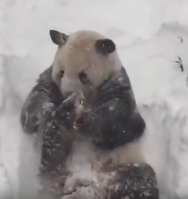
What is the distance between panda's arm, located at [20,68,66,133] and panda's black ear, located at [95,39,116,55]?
13.2 inches

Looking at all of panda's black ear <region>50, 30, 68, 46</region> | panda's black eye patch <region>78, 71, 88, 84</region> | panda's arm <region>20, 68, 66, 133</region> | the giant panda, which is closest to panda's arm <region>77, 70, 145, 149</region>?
the giant panda

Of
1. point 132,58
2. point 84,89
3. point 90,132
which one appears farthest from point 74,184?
point 132,58

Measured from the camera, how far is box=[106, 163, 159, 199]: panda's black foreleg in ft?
10.1

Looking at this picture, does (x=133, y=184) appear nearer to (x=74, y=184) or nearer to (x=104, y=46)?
(x=74, y=184)

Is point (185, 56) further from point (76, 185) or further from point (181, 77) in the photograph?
point (76, 185)

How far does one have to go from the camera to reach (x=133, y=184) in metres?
3.10

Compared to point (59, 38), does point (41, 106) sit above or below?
below

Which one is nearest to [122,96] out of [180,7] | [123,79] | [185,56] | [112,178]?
[123,79]

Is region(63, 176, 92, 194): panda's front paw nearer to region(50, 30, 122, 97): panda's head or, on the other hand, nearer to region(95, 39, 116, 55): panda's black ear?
region(50, 30, 122, 97): panda's head

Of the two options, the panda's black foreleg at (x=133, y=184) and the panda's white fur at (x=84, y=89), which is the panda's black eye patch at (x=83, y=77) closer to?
the panda's white fur at (x=84, y=89)

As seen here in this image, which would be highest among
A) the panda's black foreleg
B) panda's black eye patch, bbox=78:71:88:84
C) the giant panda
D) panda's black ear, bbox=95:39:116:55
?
panda's black ear, bbox=95:39:116:55

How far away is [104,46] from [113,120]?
1.31ft

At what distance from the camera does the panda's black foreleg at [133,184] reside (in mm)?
3078

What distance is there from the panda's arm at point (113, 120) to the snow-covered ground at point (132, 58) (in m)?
0.41
